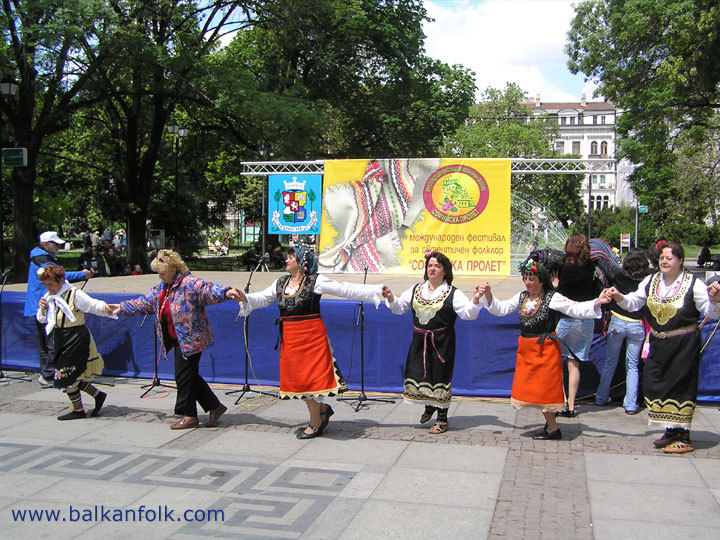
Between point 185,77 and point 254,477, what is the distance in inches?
685

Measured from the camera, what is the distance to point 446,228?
15633 mm

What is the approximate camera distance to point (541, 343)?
5688mm

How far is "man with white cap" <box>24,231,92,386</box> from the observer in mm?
7836

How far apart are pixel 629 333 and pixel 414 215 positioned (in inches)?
375

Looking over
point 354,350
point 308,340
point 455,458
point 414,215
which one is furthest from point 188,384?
point 414,215

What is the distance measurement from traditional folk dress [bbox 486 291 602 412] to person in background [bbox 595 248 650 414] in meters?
1.23

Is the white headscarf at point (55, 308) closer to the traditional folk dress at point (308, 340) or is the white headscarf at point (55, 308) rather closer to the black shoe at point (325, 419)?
the traditional folk dress at point (308, 340)

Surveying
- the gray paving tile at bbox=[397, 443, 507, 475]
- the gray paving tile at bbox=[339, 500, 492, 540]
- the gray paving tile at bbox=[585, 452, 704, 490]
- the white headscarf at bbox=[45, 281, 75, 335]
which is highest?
the white headscarf at bbox=[45, 281, 75, 335]

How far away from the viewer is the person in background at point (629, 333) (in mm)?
6750

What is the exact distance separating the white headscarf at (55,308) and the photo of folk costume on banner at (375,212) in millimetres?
9883

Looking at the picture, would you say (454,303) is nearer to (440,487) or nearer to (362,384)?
(440,487)

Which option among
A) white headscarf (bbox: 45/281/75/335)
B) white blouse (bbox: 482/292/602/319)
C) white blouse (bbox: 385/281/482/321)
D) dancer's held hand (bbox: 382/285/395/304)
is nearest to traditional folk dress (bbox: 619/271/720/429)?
white blouse (bbox: 482/292/602/319)

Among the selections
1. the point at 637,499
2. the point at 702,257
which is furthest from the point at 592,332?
the point at 702,257

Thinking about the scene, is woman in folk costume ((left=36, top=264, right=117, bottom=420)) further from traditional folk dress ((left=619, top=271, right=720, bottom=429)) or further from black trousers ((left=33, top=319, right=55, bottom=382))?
traditional folk dress ((left=619, top=271, right=720, bottom=429))
